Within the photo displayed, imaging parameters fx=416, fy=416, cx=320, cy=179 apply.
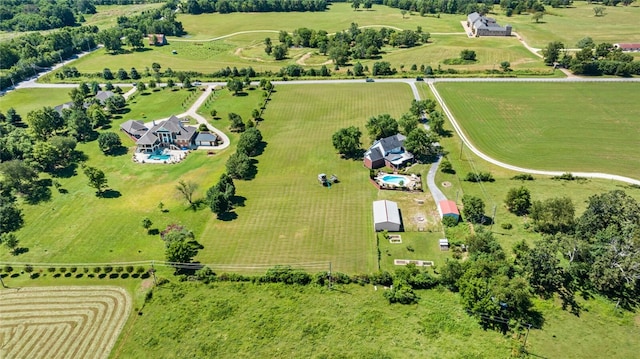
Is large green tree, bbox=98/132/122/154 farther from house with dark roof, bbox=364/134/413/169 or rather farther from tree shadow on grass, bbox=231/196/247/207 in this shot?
house with dark roof, bbox=364/134/413/169

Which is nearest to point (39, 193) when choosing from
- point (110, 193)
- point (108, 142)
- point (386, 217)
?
point (110, 193)

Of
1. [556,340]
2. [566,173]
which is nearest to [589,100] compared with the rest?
[566,173]

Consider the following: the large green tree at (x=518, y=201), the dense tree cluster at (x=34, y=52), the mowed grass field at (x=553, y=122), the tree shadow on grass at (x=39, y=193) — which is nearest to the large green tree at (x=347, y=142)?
the mowed grass field at (x=553, y=122)

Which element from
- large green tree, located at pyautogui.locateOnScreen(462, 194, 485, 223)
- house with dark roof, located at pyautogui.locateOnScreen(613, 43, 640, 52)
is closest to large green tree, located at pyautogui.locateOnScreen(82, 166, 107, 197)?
large green tree, located at pyautogui.locateOnScreen(462, 194, 485, 223)

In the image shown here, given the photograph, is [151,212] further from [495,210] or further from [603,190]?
[603,190]

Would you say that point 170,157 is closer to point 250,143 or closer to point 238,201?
point 250,143

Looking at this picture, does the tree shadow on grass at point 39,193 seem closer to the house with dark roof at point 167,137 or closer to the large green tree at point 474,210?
the house with dark roof at point 167,137
